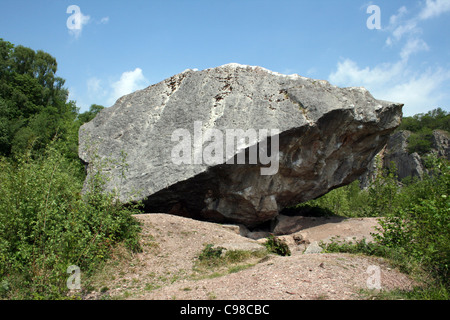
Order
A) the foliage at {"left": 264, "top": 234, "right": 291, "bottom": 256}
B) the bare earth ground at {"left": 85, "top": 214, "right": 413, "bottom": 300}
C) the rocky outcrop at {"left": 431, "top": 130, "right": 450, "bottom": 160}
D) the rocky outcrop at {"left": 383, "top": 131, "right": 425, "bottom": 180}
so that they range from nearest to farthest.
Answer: the bare earth ground at {"left": 85, "top": 214, "right": 413, "bottom": 300} → the foliage at {"left": 264, "top": 234, "right": 291, "bottom": 256} → the rocky outcrop at {"left": 383, "top": 131, "right": 425, "bottom": 180} → the rocky outcrop at {"left": 431, "top": 130, "right": 450, "bottom": 160}

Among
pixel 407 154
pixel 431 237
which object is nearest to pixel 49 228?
pixel 431 237

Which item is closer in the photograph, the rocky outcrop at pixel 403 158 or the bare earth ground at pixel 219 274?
the bare earth ground at pixel 219 274

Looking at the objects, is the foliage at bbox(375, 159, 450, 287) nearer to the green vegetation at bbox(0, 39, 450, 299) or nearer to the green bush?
the green vegetation at bbox(0, 39, 450, 299)

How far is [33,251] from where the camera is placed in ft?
17.5

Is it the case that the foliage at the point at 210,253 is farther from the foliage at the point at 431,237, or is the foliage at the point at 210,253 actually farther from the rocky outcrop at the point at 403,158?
the rocky outcrop at the point at 403,158

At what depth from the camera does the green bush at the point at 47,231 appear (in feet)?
16.5

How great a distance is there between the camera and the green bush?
16.5 ft

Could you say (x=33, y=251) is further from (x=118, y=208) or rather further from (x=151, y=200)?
(x=151, y=200)

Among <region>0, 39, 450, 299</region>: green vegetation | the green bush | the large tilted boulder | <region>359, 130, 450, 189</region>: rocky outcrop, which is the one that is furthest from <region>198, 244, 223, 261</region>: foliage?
<region>359, 130, 450, 189</region>: rocky outcrop

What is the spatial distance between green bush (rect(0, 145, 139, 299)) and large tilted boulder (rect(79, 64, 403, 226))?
2116mm

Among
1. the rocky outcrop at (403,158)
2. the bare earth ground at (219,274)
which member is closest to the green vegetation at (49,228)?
the bare earth ground at (219,274)

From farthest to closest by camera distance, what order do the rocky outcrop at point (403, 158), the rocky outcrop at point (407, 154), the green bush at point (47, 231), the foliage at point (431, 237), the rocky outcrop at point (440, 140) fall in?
the rocky outcrop at point (440, 140) → the rocky outcrop at point (403, 158) → the rocky outcrop at point (407, 154) → the foliage at point (431, 237) → the green bush at point (47, 231)

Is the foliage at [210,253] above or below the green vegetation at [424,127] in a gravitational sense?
below

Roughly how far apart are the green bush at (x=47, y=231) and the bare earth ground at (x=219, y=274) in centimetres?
52
